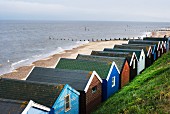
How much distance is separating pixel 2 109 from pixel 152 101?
384 inches

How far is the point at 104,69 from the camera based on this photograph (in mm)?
25094

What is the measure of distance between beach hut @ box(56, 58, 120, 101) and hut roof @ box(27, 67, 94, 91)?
10.9ft

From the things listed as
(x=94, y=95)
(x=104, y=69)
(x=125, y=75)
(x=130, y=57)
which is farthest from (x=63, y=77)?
(x=130, y=57)

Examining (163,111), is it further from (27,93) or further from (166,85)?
(27,93)

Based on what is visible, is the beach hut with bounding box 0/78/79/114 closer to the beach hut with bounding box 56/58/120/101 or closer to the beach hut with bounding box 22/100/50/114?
the beach hut with bounding box 22/100/50/114

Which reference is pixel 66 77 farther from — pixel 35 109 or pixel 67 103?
pixel 35 109

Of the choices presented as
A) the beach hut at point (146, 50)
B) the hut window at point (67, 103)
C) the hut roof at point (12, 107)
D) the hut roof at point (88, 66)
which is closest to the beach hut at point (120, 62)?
the hut roof at point (88, 66)

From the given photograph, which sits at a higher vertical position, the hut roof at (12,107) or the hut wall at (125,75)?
the hut roof at (12,107)

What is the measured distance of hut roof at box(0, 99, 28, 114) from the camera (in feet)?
47.1

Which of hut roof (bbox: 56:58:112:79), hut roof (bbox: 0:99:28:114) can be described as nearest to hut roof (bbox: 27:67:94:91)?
hut roof (bbox: 56:58:112:79)

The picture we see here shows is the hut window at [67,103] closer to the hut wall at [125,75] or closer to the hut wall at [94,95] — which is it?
the hut wall at [94,95]

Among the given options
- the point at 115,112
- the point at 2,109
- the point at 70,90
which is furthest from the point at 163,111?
the point at 2,109

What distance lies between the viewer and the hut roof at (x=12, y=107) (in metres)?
14.3

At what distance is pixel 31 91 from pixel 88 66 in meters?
9.29
